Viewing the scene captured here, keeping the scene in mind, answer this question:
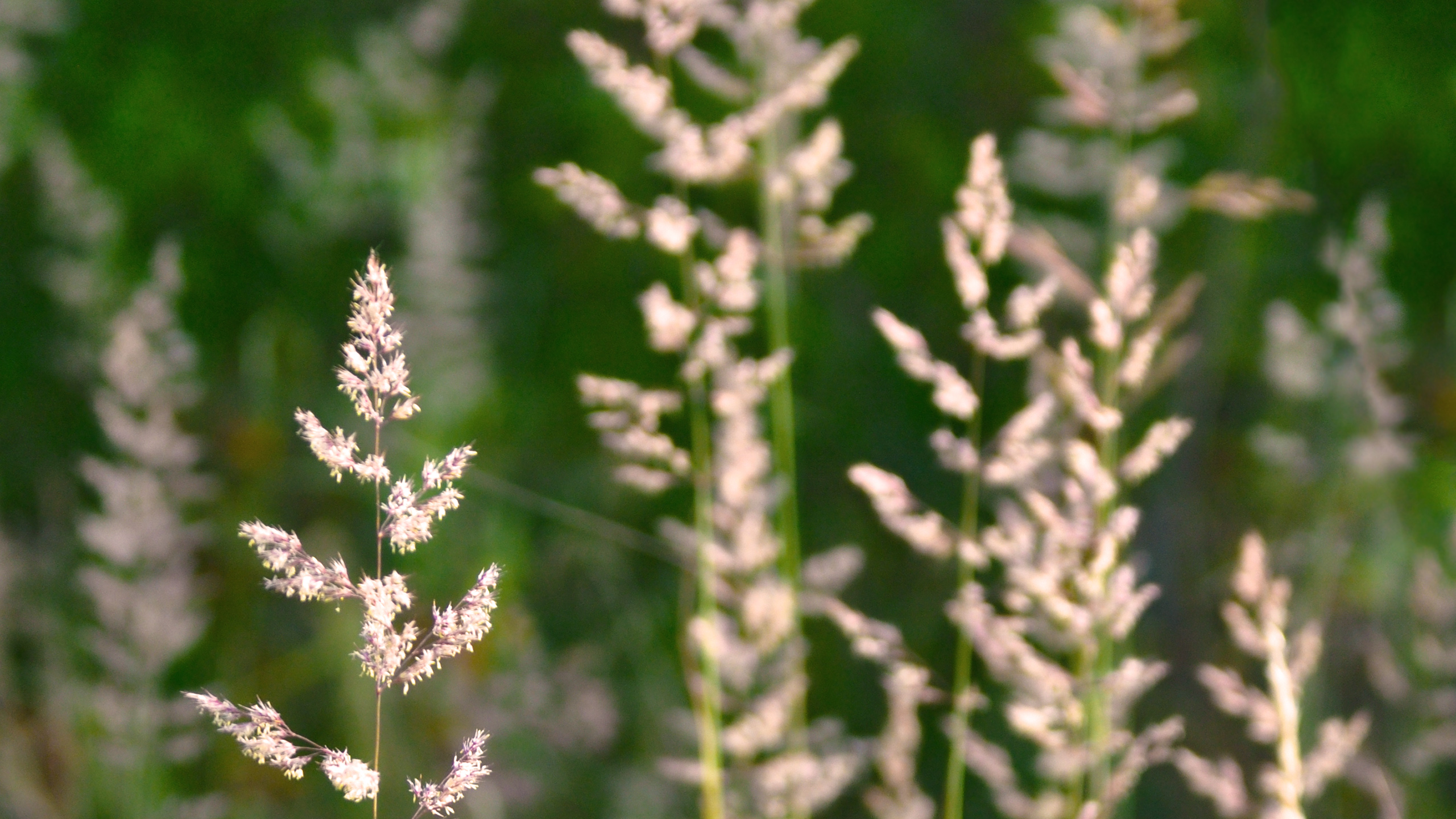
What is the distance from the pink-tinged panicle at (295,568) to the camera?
367 mm

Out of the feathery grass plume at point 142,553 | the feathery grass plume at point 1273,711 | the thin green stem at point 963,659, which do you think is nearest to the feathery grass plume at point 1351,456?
the feathery grass plume at point 1273,711

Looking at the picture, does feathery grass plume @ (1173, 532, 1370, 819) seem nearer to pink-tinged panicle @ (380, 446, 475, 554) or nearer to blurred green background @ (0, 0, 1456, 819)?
blurred green background @ (0, 0, 1456, 819)

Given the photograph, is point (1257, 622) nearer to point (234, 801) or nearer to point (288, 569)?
point (288, 569)

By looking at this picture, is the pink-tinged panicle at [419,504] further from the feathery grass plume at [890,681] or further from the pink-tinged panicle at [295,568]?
the feathery grass plume at [890,681]

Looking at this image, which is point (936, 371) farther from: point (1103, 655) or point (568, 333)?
point (568, 333)

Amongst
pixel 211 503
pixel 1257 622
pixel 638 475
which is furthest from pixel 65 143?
pixel 1257 622

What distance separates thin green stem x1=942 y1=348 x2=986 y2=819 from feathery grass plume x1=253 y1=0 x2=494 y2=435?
51 centimetres

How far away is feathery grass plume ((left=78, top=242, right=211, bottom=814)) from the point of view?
894 millimetres

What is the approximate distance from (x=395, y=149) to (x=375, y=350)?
78 cm

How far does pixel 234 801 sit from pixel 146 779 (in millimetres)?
85

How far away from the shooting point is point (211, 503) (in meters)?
1.04

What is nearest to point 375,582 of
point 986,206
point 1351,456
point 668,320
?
point 668,320

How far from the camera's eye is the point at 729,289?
2.39 feet

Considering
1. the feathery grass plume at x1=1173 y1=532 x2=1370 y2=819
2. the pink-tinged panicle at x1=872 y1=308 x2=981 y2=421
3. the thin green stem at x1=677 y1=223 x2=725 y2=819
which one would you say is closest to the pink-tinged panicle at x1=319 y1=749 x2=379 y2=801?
the thin green stem at x1=677 y1=223 x2=725 y2=819
